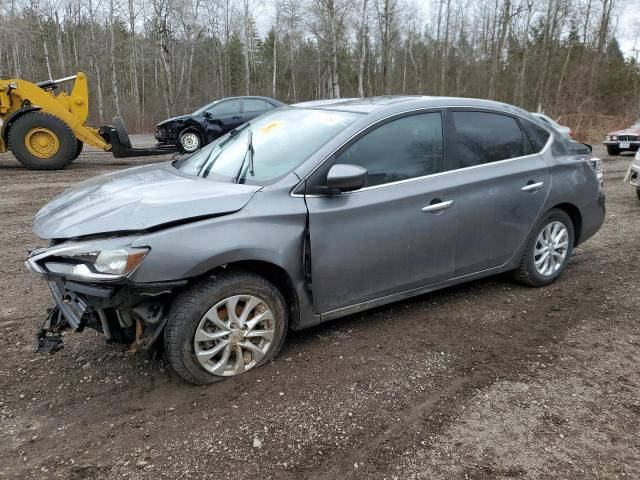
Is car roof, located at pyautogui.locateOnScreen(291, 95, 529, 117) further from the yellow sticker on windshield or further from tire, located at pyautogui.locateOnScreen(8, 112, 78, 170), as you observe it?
tire, located at pyautogui.locateOnScreen(8, 112, 78, 170)

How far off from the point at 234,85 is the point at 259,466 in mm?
49202

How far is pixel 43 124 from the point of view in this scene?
10.9m

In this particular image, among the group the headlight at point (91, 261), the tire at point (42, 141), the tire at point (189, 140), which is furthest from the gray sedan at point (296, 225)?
the tire at point (189, 140)

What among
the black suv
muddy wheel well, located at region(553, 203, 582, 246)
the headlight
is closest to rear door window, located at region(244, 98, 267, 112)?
the black suv

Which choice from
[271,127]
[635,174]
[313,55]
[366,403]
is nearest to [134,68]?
[313,55]

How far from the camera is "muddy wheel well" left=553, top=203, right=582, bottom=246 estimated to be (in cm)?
458

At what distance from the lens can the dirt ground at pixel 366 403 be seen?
2.44 m

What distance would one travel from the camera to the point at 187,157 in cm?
430

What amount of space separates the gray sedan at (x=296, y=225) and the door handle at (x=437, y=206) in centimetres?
1

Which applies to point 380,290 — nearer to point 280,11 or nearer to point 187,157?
point 187,157

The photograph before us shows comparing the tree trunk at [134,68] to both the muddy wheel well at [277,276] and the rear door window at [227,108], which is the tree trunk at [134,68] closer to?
the rear door window at [227,108]

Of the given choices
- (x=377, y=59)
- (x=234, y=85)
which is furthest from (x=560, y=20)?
(x=234, y=85)

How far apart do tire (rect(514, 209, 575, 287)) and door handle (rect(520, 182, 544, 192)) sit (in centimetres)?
30

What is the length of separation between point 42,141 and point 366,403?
10.8m
